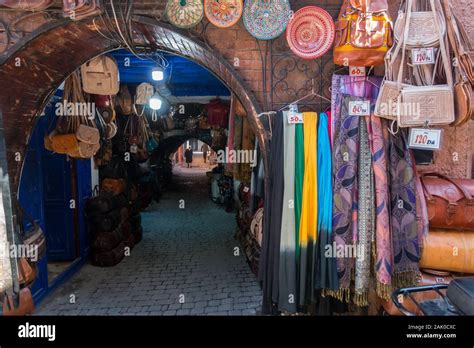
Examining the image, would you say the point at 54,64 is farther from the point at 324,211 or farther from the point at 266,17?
the point at 324,211

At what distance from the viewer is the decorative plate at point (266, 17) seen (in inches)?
98.5

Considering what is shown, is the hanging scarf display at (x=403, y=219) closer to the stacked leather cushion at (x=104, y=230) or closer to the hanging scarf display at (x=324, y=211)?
the hanging scarf display at (x=324, y=211)

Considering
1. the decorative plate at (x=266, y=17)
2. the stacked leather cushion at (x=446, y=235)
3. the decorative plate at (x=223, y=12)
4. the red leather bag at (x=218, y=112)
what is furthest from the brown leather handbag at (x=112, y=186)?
the stacked leather cushion at (x=446, y=235)

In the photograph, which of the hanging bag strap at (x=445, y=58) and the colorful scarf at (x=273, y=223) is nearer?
the hanging bag strap at (x=445, y=58)

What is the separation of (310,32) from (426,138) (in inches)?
51.5

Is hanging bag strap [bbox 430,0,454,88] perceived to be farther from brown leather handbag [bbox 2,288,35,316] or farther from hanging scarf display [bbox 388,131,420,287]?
brown leather handbag [bbox 2,288,35,316]

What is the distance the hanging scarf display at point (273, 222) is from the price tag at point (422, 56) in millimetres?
1125

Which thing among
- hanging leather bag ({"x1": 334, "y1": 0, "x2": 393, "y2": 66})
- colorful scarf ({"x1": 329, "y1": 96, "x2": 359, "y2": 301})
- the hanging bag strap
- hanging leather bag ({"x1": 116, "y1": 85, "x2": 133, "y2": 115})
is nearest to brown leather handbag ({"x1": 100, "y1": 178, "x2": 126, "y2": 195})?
hanging leather bag ({"x1": 116, "y1": 85, "x2": 133, "y2": 115})

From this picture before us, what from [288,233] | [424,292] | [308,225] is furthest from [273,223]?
[424,292]

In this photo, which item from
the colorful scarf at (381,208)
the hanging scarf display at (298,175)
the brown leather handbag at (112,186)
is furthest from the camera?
the brown leather handbag at (112,186)

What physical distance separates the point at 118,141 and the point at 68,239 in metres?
2.59

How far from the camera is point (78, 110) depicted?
4480 mm
